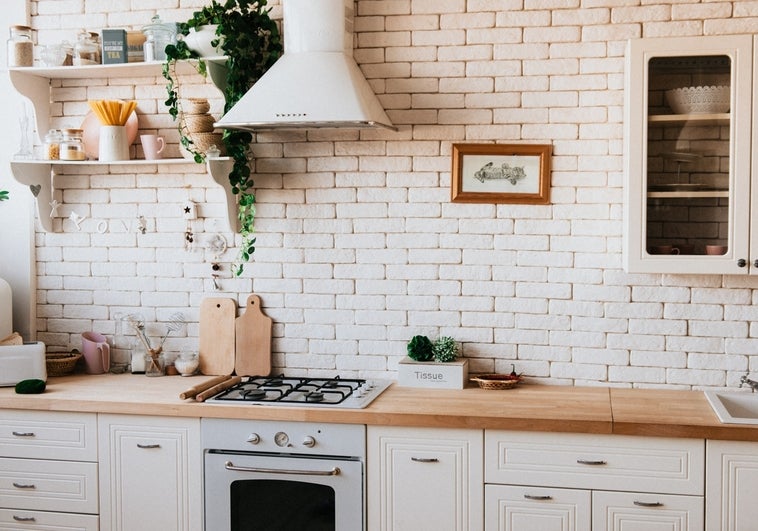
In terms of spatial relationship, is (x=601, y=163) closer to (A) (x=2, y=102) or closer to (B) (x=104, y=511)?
(B) (x=104, y=511)

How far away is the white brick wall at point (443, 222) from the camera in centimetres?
361

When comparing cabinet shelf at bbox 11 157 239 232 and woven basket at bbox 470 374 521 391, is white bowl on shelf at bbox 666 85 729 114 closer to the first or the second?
woven basket at bbox 470 374 521 391

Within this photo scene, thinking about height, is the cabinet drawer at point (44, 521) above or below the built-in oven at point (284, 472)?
below

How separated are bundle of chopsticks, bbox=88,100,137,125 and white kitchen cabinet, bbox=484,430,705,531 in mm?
2103

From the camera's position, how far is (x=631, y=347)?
364cm

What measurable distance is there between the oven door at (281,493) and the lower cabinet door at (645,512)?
86 centimetres

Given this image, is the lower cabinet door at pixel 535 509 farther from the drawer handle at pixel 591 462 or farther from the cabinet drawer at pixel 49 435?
the cabinet drawer at pixel 49 435

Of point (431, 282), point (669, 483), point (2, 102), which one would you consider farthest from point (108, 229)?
point (669, 483)

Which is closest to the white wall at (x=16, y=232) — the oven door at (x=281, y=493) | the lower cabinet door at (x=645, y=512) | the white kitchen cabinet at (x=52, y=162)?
the white kitchen cabinet at (x=52, y=162)

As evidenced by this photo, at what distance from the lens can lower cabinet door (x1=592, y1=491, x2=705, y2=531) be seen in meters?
3.07

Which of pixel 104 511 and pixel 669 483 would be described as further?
pixel 104 511

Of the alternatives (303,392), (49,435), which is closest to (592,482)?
(303,392)

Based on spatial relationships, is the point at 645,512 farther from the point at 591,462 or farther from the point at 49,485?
the point at 49,485

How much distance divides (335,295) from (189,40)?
1239 millimetres
